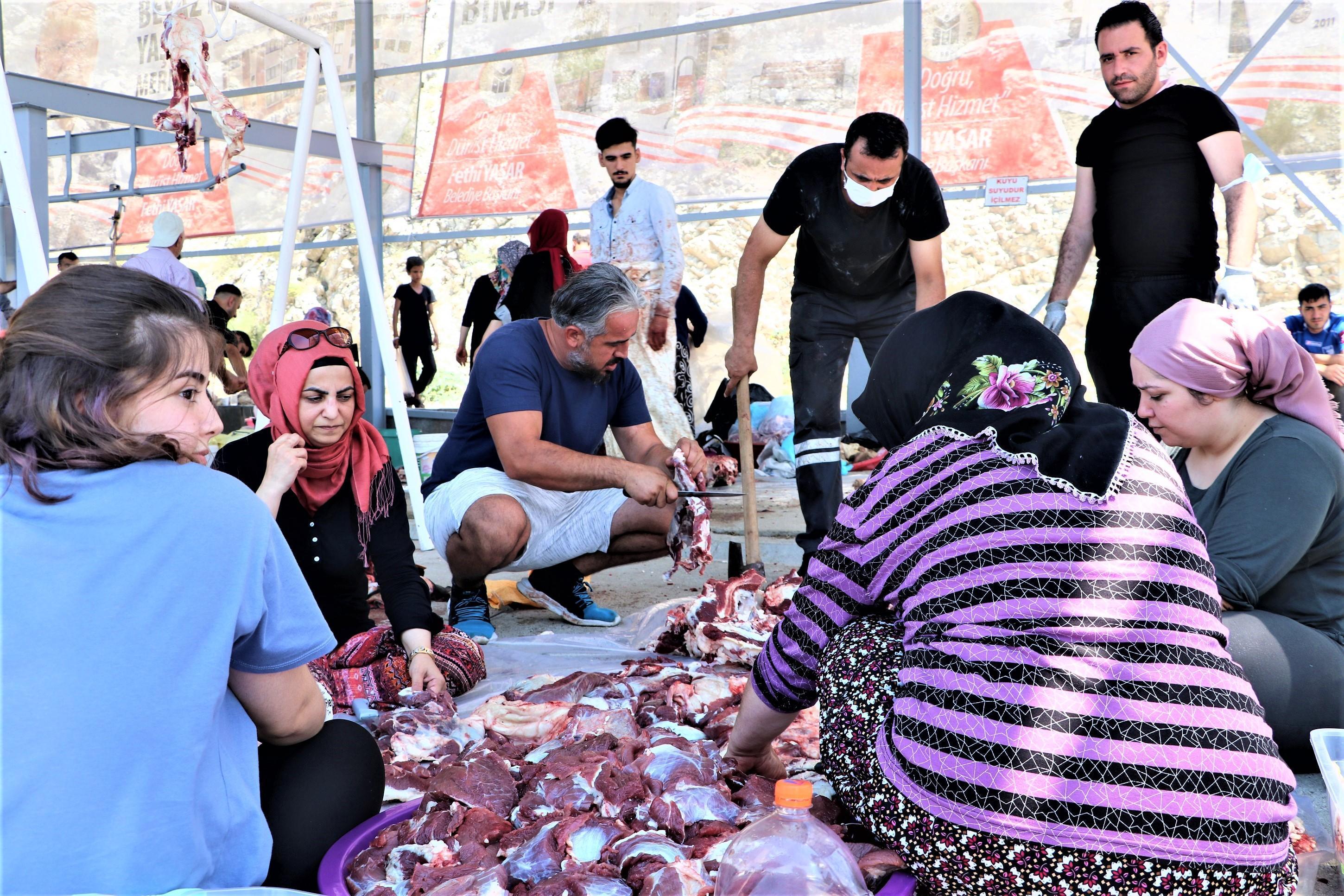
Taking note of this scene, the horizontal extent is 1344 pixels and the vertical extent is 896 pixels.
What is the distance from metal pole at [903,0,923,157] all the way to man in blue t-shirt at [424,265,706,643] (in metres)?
3.86

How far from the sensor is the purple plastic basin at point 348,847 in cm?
176

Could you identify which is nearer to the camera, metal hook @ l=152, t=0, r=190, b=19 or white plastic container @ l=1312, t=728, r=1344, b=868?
white plastic container @ l=1312, t=728, r=1344, b=868

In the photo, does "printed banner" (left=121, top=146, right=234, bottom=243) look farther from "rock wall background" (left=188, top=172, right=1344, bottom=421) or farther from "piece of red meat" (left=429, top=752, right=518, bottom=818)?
"piece of red meat" (left=429, top=752, right=518, bottom=818)

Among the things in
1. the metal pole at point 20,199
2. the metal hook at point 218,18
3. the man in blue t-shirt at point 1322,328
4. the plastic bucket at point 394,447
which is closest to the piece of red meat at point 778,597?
the metal pole at point 20,199

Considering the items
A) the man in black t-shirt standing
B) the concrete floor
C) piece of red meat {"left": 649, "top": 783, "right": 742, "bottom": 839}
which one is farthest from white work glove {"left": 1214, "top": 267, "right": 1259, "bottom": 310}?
piece of red meat {"left": 649, "top": 783, "right": 742, "bottom": 839}

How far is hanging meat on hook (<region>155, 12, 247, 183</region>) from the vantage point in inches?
151

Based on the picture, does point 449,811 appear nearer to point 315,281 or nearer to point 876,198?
point 876,198

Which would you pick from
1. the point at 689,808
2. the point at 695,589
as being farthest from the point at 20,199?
the point at 695,589

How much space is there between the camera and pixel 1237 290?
358 cm

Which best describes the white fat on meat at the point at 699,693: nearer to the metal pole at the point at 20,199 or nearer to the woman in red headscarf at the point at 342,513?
the woman in red headscarf at the point at 342,513

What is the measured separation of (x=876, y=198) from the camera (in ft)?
14.1

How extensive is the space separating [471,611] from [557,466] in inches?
25.0

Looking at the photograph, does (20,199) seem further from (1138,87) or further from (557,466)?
(1138,87)

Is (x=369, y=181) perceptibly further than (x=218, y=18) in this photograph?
Yes
